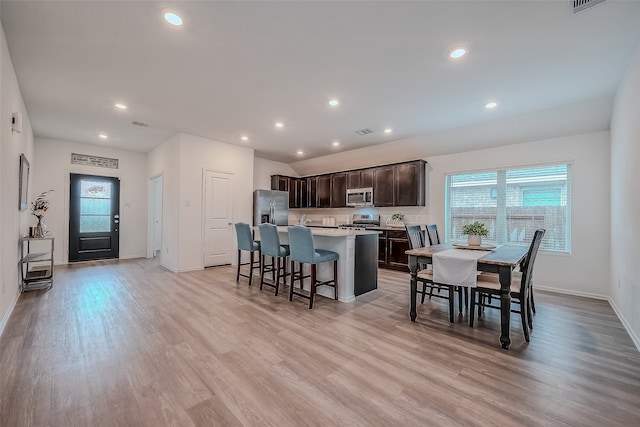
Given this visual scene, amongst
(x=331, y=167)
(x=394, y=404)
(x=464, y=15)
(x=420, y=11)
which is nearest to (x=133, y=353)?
(x=394, y=404)

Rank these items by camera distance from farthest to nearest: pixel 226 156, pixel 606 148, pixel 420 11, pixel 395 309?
pixel 226 156 < pixel 606 148 < pixel 395 309 < pixel 420 11

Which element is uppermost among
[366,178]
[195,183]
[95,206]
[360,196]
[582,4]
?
[582,4]

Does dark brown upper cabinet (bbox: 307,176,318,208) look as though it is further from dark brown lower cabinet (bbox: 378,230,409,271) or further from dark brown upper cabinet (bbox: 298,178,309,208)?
dark brown lower cabinet (bbox: 378,230,409,271)

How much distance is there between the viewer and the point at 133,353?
86.5 inches

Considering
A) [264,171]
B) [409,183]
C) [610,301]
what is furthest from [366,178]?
[610,301]

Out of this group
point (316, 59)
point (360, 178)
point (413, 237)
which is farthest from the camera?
point (360, 178)

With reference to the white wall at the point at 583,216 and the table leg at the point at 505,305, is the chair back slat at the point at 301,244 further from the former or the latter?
the white wall at the point at 583,216

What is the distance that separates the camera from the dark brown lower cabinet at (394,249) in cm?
550

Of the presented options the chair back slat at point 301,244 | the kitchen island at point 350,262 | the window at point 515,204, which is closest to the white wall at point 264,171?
the kitchen island at point 350,262

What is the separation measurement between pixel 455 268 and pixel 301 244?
1.73 m

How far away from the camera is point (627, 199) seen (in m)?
2.81

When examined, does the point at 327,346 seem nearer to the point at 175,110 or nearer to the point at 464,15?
the point at 464,15

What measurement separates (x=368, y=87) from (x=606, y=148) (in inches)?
144

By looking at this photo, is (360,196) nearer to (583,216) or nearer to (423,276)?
(423,276)
